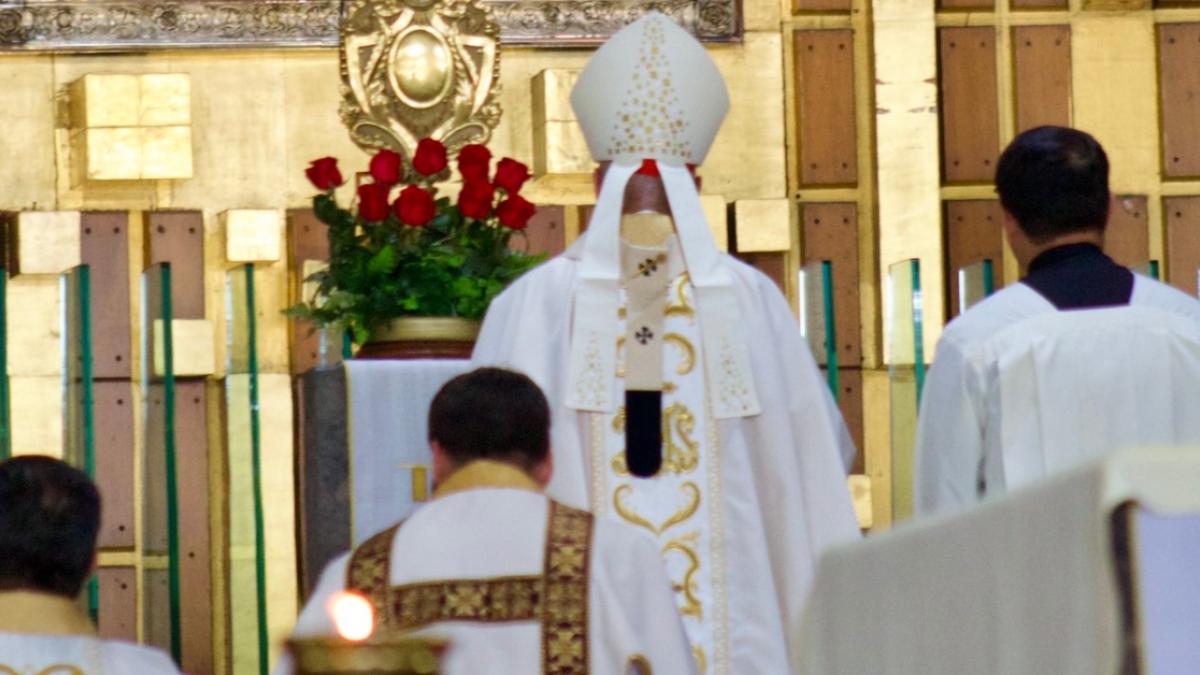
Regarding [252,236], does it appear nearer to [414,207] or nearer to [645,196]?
[414,207]

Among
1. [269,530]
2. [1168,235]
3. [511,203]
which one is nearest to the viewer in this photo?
[511,203]

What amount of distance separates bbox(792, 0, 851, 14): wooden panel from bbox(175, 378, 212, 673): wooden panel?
2.51m

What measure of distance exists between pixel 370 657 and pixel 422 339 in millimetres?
3995

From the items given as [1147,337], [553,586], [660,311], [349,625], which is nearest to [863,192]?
[660,311]

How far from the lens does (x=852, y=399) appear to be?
9266 millimetres

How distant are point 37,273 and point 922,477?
15.8 feet

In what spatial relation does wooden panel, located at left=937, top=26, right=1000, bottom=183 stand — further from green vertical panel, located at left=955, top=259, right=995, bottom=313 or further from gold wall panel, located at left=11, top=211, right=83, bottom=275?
gold wall panel, located at left=11, top=211, right=83, bottom=275

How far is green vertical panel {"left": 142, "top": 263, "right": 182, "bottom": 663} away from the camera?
22.9ft

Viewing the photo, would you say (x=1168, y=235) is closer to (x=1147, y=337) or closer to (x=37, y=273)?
(x=37, y=273)

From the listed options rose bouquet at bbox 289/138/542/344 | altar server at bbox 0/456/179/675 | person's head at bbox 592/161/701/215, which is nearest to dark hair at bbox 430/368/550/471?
altar server at bbox 0/456/179/675

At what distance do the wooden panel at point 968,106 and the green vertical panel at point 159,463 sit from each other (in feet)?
11.1

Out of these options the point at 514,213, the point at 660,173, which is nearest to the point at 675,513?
the point at 660,173

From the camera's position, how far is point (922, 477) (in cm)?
486

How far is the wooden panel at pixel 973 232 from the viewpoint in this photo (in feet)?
30.8
